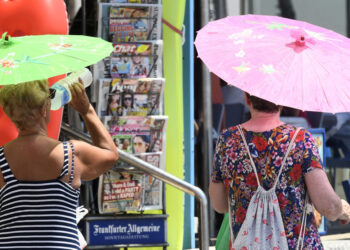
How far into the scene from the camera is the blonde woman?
2.80 meters

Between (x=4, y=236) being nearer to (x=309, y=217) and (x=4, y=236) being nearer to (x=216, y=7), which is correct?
(x=309, y=217)

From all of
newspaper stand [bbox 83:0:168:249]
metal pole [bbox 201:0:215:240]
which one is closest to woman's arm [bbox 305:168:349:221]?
newspaper stand [bbox 83:0:168:249]

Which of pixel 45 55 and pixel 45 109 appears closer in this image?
pixel 45 109

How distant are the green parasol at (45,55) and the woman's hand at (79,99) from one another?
0.38ft

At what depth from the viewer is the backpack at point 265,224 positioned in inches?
126

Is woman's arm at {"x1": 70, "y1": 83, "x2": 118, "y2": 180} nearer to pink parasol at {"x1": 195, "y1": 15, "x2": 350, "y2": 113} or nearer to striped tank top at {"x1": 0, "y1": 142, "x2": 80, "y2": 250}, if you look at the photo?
striped tank top at {"x1": 0, "y1": 142, "x2": 80, "y2": 250}

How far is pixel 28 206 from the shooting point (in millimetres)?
2801

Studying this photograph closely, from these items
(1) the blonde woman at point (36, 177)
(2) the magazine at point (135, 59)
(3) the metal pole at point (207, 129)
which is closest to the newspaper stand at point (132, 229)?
(2) the magazine at point (135, 59)

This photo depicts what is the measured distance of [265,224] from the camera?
3.21m

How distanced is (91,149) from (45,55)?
16.1 inches

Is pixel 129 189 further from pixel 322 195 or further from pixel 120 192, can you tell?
pixel 322 195

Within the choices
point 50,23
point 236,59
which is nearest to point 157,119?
point 50,23

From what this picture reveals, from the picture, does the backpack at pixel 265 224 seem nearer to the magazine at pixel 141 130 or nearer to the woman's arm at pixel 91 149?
the woman's arm at pixel 91 149

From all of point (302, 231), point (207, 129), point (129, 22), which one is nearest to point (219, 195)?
point (302, 231)
